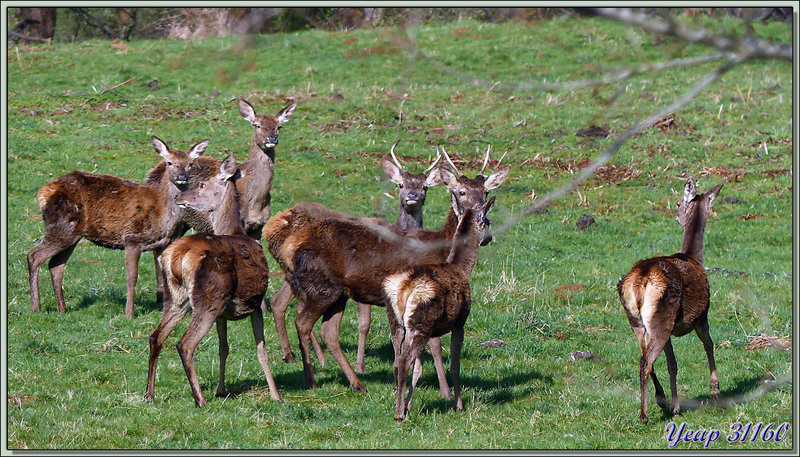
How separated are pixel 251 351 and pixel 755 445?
4.87 metres

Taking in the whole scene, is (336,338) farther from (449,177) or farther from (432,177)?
(432,177)

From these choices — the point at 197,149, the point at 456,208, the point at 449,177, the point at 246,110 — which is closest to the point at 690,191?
the point at 456,208

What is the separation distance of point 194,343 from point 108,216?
172 inches

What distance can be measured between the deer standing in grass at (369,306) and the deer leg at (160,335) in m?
1.62

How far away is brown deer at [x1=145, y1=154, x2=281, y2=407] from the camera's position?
7324mm

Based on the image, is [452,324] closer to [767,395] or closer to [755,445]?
[755,445]

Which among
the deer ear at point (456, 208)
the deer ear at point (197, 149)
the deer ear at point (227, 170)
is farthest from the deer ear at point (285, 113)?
the deer ear at point (456, 208)

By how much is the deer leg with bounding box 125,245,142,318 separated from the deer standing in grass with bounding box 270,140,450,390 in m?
2.01

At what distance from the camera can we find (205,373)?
833 centimetres

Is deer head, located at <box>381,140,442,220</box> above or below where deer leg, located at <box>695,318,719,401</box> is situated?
above

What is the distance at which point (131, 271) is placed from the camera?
421 inches

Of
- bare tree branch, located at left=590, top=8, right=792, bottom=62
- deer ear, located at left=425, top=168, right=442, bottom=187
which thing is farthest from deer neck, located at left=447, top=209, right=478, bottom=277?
bare tree branch, located at left=590, top=8, right=792, bottom=62

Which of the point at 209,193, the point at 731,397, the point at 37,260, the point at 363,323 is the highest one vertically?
the point at 209,193

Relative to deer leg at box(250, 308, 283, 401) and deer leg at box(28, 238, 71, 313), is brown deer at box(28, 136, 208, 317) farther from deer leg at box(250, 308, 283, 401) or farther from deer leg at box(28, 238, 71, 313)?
deer leg at box(250, 308, 283, 401)
